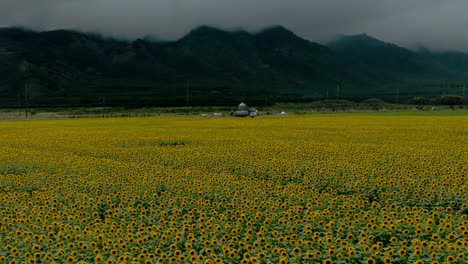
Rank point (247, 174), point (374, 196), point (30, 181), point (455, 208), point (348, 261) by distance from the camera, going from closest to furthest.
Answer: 1. point (348, 261)
2. point (455, 208)
3. point (374, 196)
4. point (30, 181)
5. point (247, 174)

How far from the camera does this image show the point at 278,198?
49.8ft

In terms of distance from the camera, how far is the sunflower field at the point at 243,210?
10.5 m

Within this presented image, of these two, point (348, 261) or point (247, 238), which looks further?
point (247, 238)

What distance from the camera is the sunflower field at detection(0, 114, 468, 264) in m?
10.5

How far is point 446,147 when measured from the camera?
93.2ft

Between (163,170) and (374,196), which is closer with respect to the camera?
(374,196)

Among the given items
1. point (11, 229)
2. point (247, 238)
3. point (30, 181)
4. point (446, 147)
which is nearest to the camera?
point (247, 238)

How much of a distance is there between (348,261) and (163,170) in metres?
12.5

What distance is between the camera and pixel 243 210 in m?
13.8

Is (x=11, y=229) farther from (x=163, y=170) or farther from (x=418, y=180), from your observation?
(x=418, y=180)

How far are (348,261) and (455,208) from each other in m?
6.19

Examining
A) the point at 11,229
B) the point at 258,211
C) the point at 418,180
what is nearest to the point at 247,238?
the point at 258,211

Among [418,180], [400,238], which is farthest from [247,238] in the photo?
[418,180]

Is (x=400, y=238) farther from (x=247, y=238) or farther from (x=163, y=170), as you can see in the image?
(x=163, y=170)
